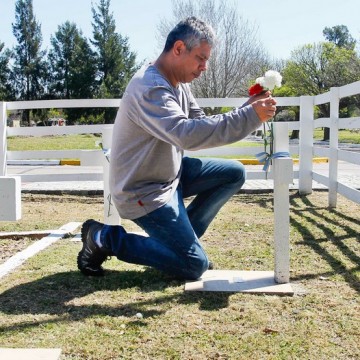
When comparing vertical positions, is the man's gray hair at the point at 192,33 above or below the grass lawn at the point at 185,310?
above

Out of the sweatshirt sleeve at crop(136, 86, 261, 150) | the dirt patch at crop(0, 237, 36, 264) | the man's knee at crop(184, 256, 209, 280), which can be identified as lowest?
the dirt patch at crop(0, 237, 36, 264)

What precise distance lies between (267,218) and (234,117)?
9.87 ft

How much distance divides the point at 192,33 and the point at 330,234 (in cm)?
253

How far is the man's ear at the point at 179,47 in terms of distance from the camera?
9.95 ft

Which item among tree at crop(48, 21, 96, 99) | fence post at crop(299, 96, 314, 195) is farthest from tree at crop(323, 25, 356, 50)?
fence post at crop(299, 96, 314, 195)

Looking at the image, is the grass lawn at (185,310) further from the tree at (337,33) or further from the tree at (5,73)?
the tree at (337,33)

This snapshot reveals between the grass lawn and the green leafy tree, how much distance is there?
55.5 metres

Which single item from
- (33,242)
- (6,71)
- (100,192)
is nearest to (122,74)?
(6,71)

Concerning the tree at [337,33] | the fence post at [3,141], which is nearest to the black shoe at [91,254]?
the fence post at [3,141]

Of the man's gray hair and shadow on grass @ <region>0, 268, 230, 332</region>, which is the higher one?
the man's gray hair

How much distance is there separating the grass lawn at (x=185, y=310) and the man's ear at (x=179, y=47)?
135 cm

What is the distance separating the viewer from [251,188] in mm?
8039

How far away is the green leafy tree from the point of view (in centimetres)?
5719

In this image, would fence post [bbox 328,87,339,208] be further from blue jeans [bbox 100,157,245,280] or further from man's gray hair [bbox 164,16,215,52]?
man's gray hair [bbox 164,16,215,52]
